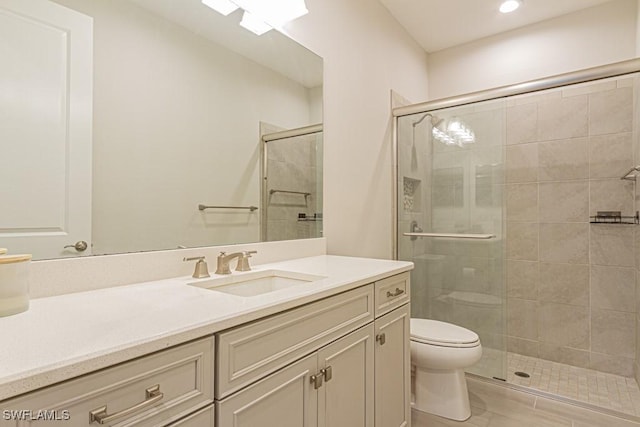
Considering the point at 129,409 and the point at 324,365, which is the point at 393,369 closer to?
the point at 324,365

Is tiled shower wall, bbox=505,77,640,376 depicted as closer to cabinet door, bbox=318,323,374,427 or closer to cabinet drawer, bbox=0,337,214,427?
cabinet door, bbox=318,323,374,427

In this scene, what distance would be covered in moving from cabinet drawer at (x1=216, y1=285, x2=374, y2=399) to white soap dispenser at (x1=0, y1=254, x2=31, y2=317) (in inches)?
17.9

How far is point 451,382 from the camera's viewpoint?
1.86 metres

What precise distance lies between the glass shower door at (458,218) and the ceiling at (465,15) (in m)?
0.80

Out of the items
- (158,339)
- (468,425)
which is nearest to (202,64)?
(158,339)

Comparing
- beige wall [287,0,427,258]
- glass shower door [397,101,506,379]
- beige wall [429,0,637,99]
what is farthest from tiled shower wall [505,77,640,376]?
beige wall [287,0,427,258]

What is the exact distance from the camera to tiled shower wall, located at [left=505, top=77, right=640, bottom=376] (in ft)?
7.78

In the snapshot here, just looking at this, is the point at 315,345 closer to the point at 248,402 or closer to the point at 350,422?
the point at 248,402

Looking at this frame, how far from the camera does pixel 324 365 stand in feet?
3.44

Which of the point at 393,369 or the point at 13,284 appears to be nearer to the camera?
the point at 13,284

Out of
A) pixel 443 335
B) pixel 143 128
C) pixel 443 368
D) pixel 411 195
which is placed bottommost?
pixel 443 368

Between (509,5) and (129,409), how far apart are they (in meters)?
3.17

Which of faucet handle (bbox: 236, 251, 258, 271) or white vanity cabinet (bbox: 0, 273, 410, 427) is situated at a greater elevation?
faucet handle (bbox: 236, 251, 258, 271)

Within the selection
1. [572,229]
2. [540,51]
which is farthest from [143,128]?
[540,51]
